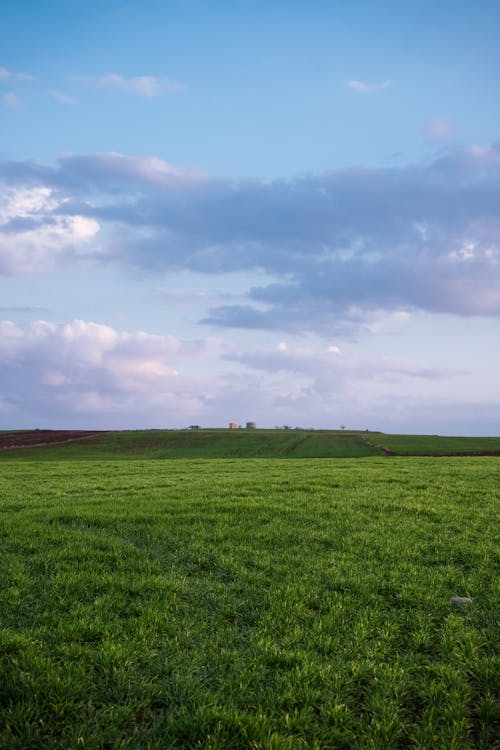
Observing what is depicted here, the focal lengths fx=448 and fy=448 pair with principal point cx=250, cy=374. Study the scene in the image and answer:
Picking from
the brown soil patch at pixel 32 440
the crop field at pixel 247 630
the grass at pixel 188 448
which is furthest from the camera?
the brown soil patch at pixel 32 440

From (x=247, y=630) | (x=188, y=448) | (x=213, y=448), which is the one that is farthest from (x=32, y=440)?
(x=247, y=630)

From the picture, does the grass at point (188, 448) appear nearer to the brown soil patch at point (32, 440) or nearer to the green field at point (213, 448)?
the green field at point (213, 448)

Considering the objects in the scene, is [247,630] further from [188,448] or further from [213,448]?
[188,448]

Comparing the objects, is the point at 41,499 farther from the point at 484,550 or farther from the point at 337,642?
the point at 484,550

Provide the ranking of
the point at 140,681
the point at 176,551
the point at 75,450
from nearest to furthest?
1. the point at 140,681
2. the point at 176,551
3. the point at 75,450

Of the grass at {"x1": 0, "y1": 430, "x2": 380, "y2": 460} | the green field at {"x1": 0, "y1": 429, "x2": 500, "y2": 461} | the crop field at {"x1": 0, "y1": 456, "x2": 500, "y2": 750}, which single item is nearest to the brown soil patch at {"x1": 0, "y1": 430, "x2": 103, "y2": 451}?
the green field at {"x1": 0, "y1": 429, "x2": 500, "y2": 461}

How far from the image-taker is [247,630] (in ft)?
23.2

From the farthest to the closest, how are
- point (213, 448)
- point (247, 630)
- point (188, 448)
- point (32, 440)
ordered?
point (32, 440), point (188, 448), point (213, 448), point (247, 630)

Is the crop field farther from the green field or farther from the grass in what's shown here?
the grass

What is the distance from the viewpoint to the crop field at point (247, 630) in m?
5.12

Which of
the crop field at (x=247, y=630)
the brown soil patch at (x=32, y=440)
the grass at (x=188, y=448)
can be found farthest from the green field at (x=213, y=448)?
the crop field at (x=247, y=630)

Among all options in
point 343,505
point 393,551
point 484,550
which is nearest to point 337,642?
point 393,551

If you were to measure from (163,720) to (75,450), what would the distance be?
76.3m

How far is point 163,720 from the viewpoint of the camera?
5172mm
